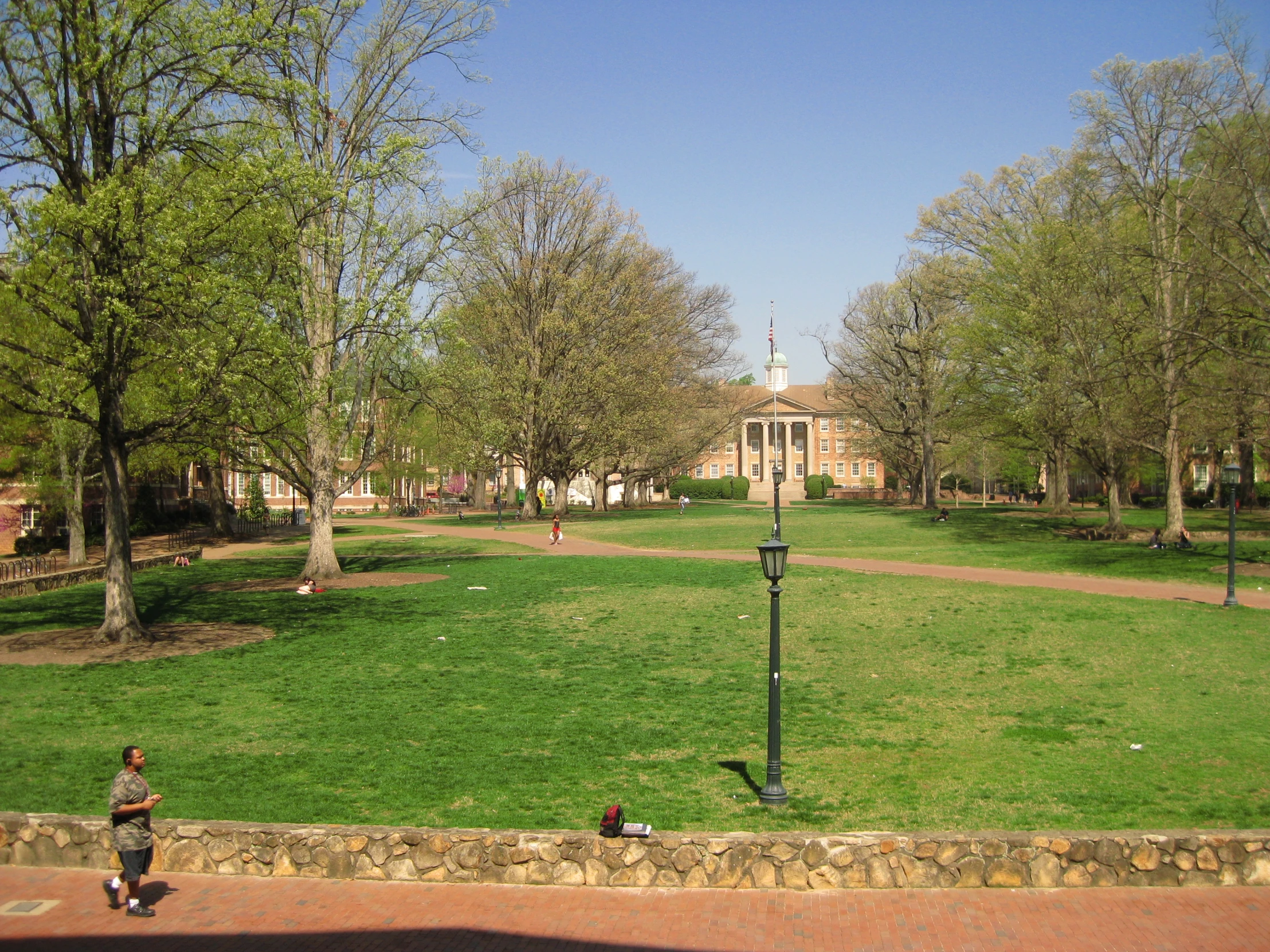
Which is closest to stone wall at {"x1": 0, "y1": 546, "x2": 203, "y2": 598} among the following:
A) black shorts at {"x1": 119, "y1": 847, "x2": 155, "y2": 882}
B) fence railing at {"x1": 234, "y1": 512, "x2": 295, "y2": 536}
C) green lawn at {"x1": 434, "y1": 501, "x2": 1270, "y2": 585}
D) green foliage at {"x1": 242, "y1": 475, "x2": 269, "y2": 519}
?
fence railing at {"x1": 234, "y1": 512, "x2": 295, "y2": 536}

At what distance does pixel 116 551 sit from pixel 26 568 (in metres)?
14.0

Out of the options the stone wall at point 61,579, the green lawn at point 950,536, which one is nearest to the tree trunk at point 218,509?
the stone wall at point 61,579

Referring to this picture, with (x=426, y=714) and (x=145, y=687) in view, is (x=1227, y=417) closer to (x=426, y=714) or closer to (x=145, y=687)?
(x=426, y=714)

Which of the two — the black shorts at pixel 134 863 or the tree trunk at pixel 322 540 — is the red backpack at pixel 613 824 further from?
the tree trunk at pixel 322 540

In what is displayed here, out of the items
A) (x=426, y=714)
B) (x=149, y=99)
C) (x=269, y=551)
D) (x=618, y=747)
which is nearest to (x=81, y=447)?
(x=269, y=551)

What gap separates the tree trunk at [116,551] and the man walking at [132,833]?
10890mm

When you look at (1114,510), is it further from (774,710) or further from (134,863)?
(134,863)

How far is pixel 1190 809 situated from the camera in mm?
9469

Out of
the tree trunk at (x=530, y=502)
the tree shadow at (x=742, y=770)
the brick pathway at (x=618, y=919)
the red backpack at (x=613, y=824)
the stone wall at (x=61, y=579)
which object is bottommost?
the brick pathway at (x=618, y=919)

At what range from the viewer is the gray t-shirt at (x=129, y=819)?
786 cm

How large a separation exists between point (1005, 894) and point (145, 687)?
40.0 ft

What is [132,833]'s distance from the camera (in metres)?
7.90

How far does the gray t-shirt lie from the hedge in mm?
89609

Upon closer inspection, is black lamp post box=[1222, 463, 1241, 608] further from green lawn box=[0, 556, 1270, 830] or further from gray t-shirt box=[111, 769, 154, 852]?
gray t-shirt box=[111, 769, 154, 852]
